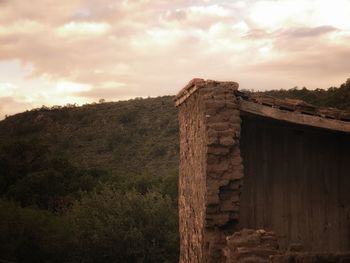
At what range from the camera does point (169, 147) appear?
120 ft

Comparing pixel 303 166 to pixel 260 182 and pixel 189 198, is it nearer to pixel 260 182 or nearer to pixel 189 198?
pixel 260 182

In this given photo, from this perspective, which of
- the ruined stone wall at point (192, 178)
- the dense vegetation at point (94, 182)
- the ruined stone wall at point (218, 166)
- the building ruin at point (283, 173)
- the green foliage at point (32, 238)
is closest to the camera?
the ruined stone wall at point (218, 166)

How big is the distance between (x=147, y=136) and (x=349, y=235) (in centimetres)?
3000

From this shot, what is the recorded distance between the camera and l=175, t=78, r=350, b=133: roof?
30.7ft

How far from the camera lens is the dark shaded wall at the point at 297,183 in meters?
10.4

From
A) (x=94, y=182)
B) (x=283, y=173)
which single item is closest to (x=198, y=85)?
(x=283, y=173)

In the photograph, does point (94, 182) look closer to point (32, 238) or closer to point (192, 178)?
point (32, 238)

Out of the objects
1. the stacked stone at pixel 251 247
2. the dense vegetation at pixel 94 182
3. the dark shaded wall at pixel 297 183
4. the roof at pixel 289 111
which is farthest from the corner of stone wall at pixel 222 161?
the dense vegetation at pixel 94 182

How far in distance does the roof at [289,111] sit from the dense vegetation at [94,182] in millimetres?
9338

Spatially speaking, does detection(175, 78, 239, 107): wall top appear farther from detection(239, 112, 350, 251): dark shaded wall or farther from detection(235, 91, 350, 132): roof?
detection(239, 112, 350, 251): dark shaded wall

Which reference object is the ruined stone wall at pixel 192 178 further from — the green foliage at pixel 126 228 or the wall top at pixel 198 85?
the green foliage at pixel 126 228

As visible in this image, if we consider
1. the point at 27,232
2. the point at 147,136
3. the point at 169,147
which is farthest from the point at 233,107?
the point at 147,136

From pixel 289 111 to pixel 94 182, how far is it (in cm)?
1871

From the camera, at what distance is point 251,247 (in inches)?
309
